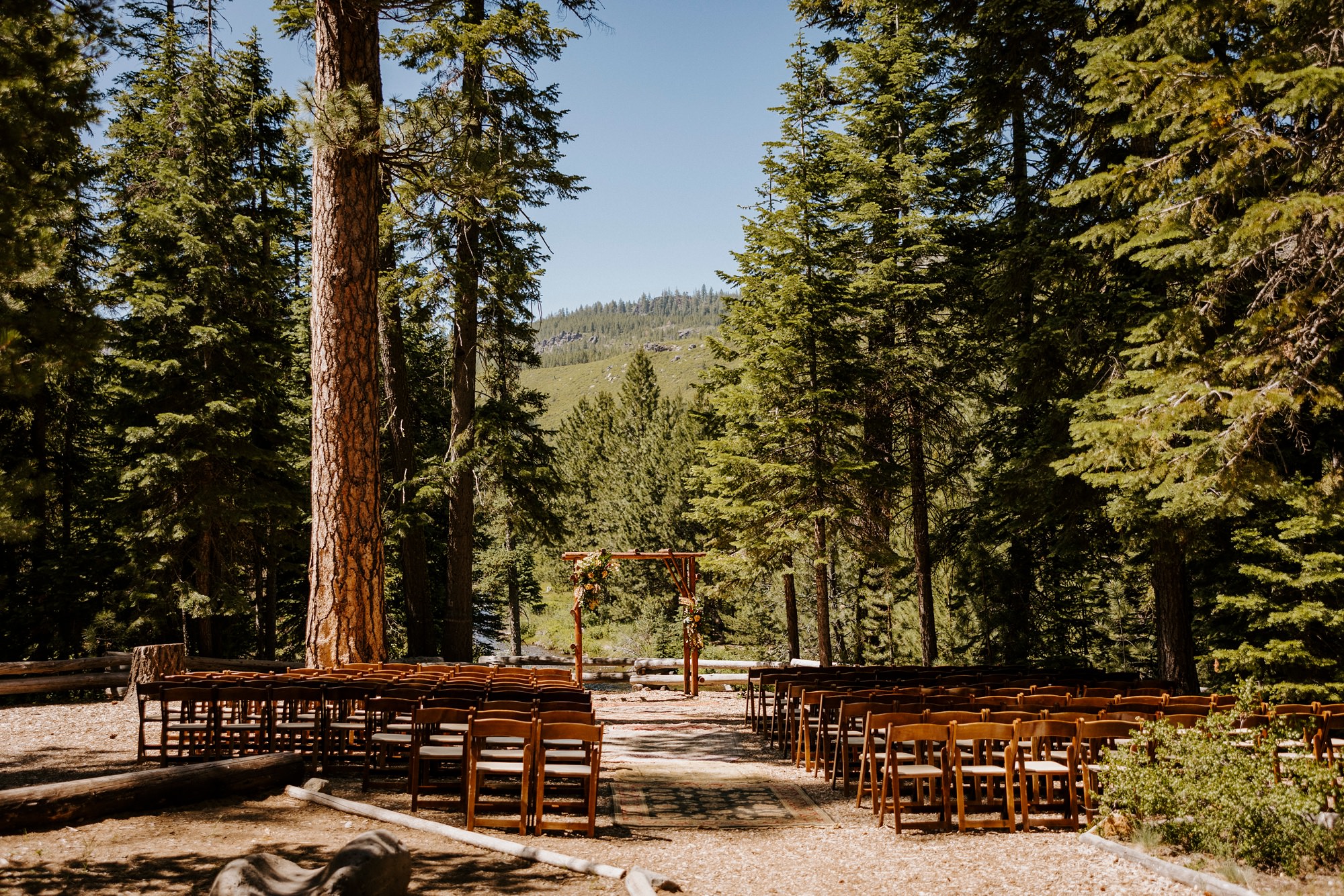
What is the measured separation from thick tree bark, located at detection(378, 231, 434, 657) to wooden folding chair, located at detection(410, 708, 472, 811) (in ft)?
32.3

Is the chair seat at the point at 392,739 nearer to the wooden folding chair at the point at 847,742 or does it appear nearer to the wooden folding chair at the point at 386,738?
the wooden folding chair at the point at 386,738

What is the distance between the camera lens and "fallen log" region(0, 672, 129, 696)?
1399 cm

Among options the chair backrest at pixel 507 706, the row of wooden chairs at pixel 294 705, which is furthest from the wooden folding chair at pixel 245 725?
the chair backrest at pixel 507 706

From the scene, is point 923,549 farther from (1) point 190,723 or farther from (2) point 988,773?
(1) point 190,723

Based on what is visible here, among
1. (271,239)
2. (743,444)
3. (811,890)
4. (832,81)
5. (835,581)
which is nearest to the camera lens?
(811,890)

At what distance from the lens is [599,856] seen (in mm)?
5953

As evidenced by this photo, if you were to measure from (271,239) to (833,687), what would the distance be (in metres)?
20.6

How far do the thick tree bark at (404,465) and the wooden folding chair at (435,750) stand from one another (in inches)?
388

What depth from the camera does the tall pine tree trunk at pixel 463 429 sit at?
1689 centimetres

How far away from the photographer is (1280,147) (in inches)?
340

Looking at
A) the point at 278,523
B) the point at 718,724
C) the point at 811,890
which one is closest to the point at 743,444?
the point at 718,724

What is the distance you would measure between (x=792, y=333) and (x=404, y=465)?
9.50 meters

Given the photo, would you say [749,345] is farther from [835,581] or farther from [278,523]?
[835,581]

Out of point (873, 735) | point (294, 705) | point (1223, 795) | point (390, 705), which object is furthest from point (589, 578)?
point (1223, 795)
